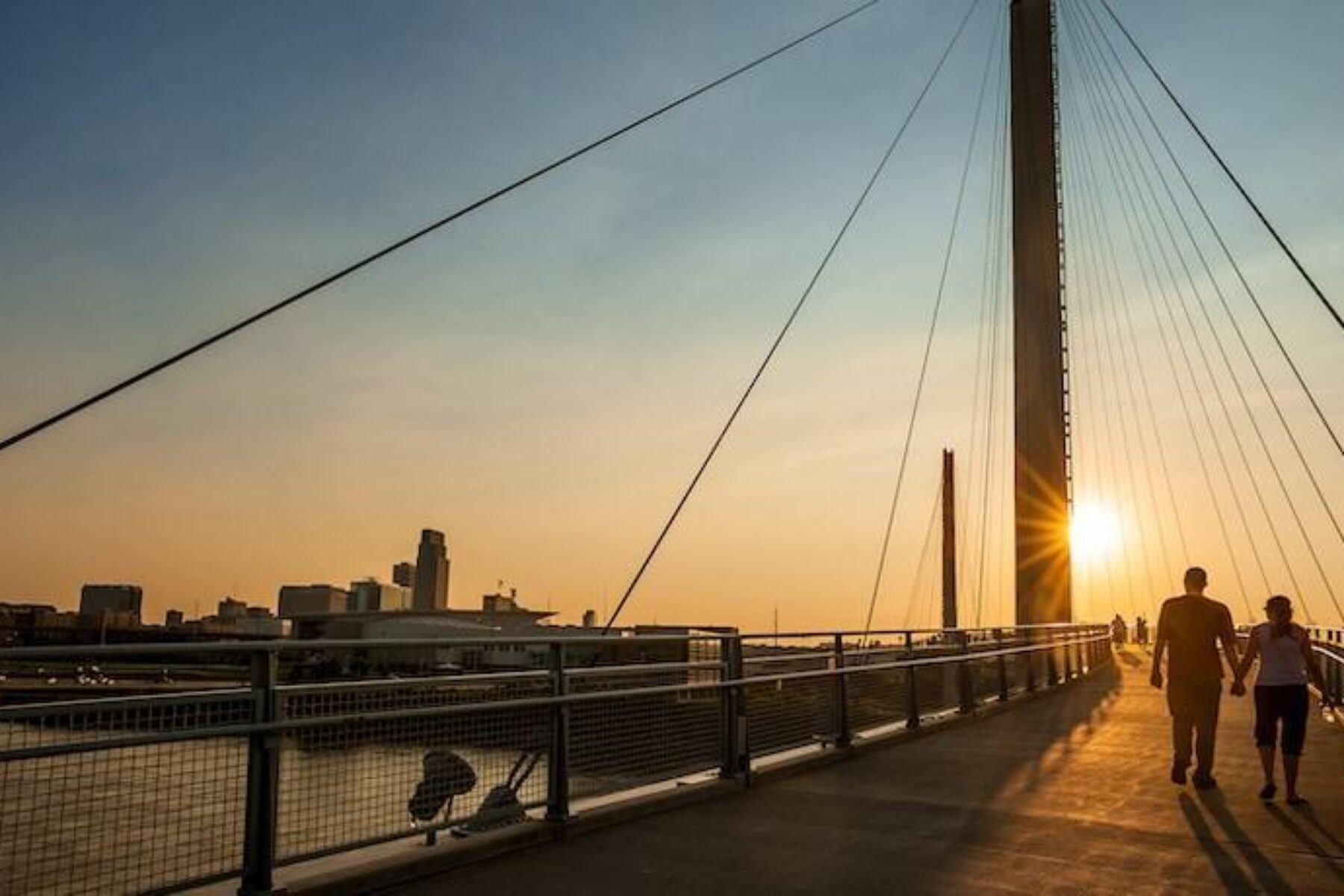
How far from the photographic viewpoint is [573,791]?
668 centimetres

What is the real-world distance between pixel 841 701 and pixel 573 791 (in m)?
4.26

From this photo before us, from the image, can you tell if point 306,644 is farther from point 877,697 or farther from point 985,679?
point 985,679

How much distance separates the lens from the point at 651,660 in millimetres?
8531

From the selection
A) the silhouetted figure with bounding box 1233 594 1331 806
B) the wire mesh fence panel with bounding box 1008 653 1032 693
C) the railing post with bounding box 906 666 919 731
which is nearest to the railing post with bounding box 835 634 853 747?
the railing post with bounding box 906 666 919 731

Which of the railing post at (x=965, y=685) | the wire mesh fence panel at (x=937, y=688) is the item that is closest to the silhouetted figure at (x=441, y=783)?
the wire mesh fence panel at (x=937, y=688)

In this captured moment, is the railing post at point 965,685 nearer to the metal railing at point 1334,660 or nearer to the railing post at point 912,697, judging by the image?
the railing post at point 912,697

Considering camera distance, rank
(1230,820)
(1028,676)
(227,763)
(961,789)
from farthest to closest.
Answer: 1. (1028,676)
2. (961,789)
3. (1230,820)
4. (227,763)

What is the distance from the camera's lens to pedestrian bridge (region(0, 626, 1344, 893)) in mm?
4613

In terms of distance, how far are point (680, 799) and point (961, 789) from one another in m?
2.22

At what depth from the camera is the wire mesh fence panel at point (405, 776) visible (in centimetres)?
514

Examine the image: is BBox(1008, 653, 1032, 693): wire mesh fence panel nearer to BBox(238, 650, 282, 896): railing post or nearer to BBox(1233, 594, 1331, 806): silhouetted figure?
BBox(1233, 594, 1331, 806): silhouetted figure

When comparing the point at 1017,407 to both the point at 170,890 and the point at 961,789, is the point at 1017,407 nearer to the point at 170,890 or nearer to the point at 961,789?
the point at 961,789

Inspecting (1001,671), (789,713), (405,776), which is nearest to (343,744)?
(405,776)

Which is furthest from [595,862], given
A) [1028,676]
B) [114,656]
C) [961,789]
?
[1028,676]
